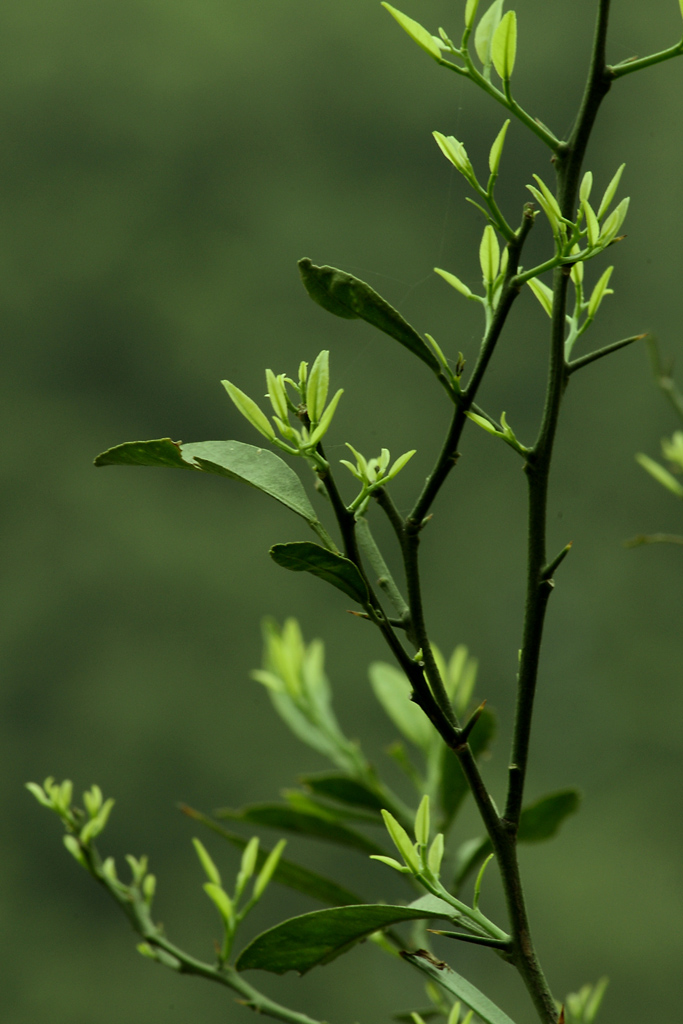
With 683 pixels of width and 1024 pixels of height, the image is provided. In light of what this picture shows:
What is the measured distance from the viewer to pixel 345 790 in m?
0.31

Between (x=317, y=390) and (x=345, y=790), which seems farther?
(x=345, y=790)

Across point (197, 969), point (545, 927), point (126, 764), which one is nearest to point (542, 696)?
point (545, 927)

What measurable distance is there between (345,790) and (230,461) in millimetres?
184

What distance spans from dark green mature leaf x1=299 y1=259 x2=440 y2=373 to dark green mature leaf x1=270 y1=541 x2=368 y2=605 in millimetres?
39

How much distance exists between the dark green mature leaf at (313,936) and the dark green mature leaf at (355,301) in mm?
100

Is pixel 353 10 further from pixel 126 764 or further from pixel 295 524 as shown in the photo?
pixel 126 764

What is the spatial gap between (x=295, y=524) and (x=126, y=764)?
0.40 m

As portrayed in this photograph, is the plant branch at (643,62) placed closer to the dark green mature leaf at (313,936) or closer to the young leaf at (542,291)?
the young leaf at (542,291)

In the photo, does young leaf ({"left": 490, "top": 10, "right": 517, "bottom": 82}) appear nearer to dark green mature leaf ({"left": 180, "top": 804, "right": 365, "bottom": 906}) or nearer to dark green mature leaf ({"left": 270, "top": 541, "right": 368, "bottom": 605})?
dark green mature leaf ({"left": 270, "top": 541, "right": 368, "bottom": 605})

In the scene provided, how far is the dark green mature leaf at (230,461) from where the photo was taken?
153mm

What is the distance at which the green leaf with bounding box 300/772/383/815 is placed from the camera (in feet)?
1.00

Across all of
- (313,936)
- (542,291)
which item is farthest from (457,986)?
(542,291)

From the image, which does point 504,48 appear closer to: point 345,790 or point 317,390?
point 317,390

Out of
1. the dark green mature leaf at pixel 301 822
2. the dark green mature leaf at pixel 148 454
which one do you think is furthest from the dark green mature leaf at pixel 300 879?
the dark green mature leaf at pixel 148 454
